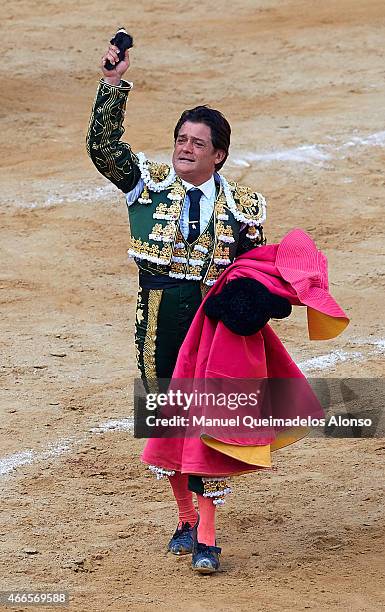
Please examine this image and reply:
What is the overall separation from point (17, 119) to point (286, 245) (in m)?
6.45

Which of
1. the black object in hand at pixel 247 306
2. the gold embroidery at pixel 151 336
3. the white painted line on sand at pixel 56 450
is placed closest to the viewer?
the black object in hand at pixel 247 306

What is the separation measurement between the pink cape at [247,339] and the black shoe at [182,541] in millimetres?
354

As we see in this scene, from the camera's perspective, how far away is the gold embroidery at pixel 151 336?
5.09 metres

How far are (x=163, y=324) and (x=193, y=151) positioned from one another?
25.3 inches

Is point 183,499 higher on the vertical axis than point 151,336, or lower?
lower

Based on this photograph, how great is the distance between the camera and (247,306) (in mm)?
4828

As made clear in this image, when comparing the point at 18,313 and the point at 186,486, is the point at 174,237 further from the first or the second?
the point at 18,313

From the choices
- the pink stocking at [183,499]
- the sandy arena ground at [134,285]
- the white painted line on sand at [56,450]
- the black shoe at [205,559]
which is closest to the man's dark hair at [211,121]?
the pink stocking at [183,499]

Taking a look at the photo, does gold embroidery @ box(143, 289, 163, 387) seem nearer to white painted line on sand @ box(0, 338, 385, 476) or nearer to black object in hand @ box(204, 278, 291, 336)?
black object in hand @ box(204, 278, 291, 336)

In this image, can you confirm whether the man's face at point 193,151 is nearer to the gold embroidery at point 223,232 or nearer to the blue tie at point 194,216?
the blue tie at point 194,216

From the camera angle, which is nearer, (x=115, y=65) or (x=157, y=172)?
(x=115, y=65)

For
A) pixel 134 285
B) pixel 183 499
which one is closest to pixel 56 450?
pixel 183 499

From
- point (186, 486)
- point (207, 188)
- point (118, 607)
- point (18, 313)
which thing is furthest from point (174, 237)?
point (18, 313)

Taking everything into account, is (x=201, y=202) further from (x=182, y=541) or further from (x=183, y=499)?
(x=182, y=541)
